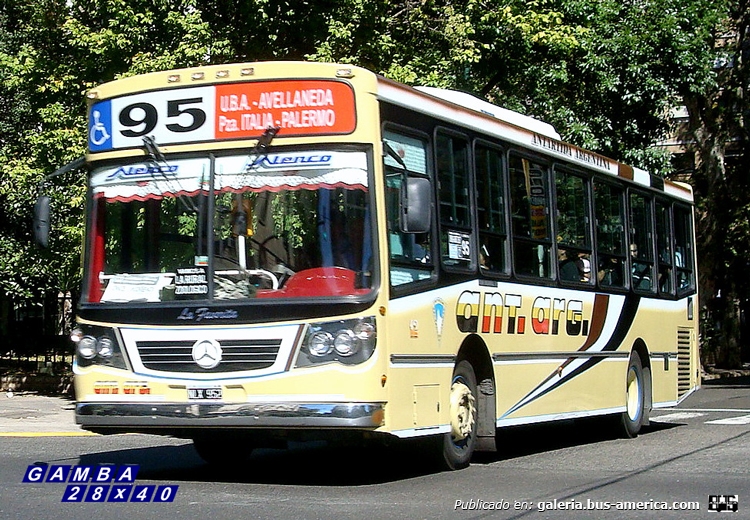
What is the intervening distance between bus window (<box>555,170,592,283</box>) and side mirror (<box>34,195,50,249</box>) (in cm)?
526

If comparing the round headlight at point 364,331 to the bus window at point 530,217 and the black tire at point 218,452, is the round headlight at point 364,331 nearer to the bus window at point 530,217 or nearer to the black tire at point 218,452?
the black tire at point 218,452

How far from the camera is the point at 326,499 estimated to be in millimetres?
9445

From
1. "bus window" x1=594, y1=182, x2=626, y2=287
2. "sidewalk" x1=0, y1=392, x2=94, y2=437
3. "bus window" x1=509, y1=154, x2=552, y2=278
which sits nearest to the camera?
"bus window" x1=509, y1=154, x2=552, y2=278

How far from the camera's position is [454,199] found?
1134 cm

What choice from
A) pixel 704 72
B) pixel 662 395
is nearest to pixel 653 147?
pixel 704 72

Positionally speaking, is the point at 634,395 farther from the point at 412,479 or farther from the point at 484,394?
the point at 412,479

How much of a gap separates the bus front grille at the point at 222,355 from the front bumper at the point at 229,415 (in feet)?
0.91

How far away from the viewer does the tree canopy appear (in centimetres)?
1947

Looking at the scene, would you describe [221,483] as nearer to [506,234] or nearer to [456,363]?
[456,363]

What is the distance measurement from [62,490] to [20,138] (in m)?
15.3

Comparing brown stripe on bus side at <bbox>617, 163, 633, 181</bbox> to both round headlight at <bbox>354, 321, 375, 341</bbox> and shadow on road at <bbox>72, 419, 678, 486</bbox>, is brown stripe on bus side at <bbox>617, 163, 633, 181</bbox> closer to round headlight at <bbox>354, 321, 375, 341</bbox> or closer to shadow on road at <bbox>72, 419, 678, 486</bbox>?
shadow on road at <bbox>72, 419, 678, 486</bbox>

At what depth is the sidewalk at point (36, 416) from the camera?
17.4m

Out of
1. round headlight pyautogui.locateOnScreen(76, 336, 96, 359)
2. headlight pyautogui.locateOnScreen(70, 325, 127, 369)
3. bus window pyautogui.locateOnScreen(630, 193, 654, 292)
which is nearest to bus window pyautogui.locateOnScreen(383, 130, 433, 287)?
headlight pyautogui.locateOnScreen(70, 325, 127, 369)

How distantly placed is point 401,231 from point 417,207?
0.98ft
